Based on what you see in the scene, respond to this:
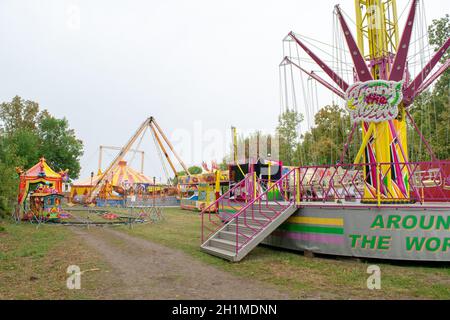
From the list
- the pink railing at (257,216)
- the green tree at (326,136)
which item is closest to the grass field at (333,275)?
the pink railing at (257,216)

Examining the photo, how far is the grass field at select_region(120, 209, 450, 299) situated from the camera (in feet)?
21.4

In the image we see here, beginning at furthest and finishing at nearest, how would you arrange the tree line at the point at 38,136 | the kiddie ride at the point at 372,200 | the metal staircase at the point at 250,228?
the tree line at the point at 38,136, the metal staircase at the point at 250,228, the kiddie ride at the point at 372,200

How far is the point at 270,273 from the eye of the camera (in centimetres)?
811

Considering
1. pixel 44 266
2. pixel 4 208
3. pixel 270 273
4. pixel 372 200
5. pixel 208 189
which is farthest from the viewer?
pixel 208 189

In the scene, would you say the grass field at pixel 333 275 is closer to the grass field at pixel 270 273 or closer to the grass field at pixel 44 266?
the grass field at pixel 270 273

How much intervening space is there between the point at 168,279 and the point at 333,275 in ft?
12.1

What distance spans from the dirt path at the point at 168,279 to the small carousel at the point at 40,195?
1142cm

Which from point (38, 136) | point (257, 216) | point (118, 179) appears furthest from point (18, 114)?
→ point (257, 216)

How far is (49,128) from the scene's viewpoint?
174 feet

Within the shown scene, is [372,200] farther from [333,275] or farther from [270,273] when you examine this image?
[270,273]

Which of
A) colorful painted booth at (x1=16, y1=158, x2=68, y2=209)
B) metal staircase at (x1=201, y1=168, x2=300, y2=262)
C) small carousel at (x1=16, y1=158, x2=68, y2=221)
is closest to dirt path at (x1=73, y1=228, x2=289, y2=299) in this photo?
metal staircase at (x1=201, y1=168, x2=300, y2=262)

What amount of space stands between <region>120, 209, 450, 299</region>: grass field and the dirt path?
1.66 feet

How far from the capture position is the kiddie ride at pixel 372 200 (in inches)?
345

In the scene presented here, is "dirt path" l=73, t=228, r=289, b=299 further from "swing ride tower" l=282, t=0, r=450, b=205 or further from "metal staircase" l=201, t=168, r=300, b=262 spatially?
"swing ride tower" l=282, t=0, r=450, b=205
